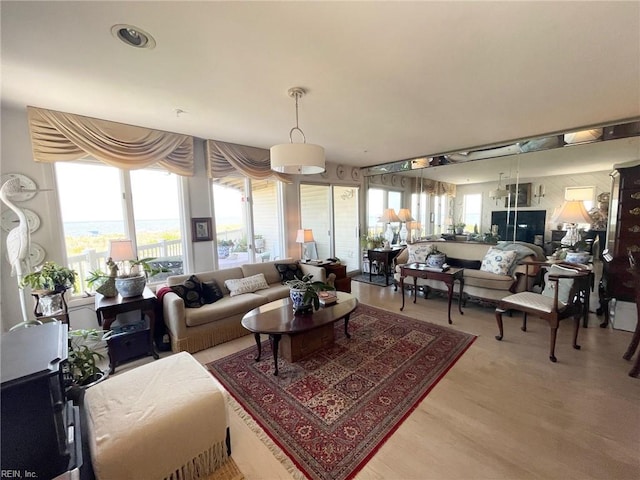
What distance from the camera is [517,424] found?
1.76m

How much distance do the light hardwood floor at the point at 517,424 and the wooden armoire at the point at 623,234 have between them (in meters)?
0.71

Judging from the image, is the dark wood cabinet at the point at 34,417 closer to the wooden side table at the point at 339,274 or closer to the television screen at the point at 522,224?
the wooden side table at the point at 339,274

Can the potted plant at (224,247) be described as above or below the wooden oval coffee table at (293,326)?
above

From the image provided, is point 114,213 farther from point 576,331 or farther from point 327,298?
point 576,331

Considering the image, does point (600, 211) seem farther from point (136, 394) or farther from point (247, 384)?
point (136, 394)

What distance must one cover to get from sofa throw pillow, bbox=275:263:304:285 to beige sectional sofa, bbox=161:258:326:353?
336mm

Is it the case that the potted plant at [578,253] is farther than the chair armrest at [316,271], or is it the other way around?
the chair armrest at [316,271]

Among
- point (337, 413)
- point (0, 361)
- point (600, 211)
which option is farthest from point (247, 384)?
point (600, 211)

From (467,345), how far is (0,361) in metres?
3.39

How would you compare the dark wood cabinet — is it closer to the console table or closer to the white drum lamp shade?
the white drum lamp shade

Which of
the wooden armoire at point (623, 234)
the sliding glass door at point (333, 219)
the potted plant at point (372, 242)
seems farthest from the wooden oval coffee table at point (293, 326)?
the wooden armoire at point (623, 234)

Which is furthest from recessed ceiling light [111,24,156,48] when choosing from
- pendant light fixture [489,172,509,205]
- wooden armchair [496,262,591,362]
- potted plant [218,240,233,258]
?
pendant light fixture [489,172,509,205]

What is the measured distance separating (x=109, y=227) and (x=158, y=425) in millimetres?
A: 2727

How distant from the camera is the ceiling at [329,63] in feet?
4.57
